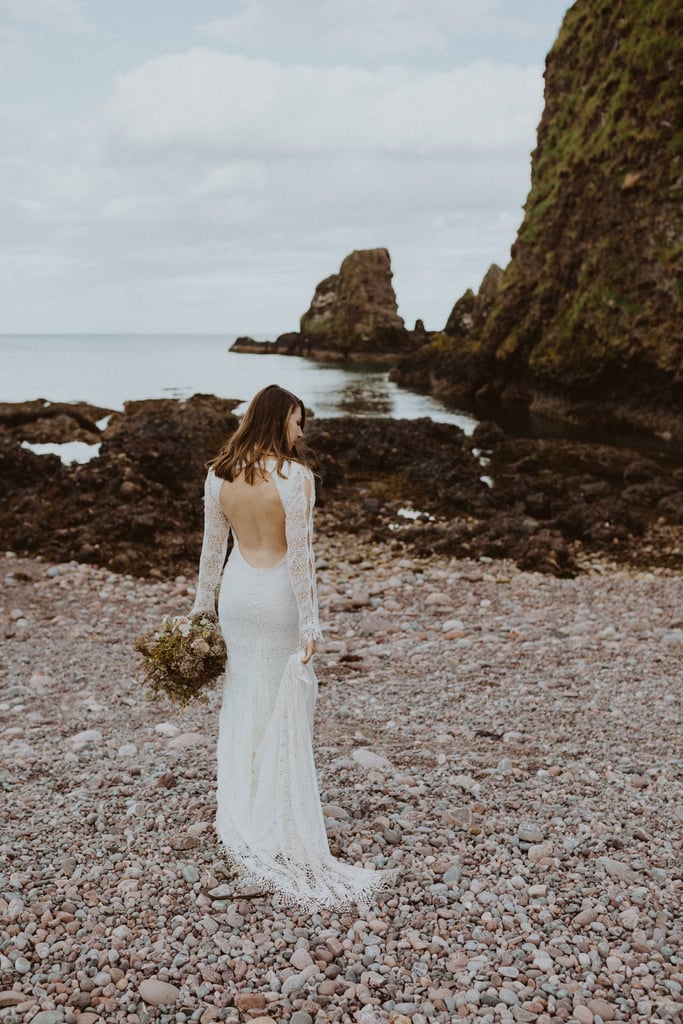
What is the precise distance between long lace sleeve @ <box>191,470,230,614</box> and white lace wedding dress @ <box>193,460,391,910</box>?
17mm

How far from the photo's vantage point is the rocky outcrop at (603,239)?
1522 inches

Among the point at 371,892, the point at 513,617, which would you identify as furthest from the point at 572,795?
the point at 513,617

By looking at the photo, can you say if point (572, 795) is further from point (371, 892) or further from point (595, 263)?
point (595, 263)

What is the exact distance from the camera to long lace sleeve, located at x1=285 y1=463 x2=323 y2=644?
532cm

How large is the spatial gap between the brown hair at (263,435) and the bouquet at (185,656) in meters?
1.14

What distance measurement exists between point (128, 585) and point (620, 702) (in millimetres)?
8978

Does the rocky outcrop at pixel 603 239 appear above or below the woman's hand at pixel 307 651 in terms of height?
above

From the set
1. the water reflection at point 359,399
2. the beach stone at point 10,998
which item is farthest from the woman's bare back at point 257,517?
the water reflection at point 359,399

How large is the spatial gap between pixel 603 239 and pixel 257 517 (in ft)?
142

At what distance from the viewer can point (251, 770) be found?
5.59m

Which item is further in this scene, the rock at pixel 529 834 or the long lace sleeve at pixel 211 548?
the rock at pixel 529 834

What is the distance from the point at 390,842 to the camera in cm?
602

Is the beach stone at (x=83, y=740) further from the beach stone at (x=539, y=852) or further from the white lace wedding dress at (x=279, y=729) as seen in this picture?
the beach stone at (x=539, y=852)

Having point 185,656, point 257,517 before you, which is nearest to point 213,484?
point 257,517
